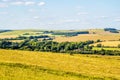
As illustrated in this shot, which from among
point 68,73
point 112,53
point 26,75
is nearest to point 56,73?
point 68,73

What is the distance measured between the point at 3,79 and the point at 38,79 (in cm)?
564

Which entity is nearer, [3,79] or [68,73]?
[3,79]

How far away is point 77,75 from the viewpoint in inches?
1948

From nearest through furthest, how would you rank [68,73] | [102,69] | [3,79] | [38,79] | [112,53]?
1. [3,79]
2. [38,79]
3. [68,73]
4. [102,69]
5. [112,53]

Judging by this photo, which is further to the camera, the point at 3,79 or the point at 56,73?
the point at 56,73

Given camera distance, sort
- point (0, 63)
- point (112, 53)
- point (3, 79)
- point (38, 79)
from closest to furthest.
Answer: point (3, 79)
point (38, 79)
point (0, 63)
point (112, 53)

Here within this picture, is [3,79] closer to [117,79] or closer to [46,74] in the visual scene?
[46,74]

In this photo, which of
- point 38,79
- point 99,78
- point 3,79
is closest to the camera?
point 3,79

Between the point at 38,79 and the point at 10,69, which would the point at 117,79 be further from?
the point at 10,69

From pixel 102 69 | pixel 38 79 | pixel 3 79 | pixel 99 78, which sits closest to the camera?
pixel 3 79

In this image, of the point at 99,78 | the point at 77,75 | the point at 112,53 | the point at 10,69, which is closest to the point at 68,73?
the point at 77,75

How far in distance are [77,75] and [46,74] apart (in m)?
5.61

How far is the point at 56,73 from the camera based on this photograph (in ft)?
164

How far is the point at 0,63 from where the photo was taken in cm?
5478
